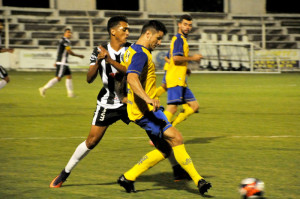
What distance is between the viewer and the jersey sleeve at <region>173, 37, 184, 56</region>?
8.73 meters

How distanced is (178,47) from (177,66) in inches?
14.1

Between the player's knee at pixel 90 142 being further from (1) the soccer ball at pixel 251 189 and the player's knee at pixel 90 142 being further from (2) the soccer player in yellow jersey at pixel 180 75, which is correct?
Result: (2) the soccer player in yellow jersey at pixel 180 75

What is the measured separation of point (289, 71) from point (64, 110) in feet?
62.5

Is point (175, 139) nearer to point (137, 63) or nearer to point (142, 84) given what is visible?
point (142, 84)

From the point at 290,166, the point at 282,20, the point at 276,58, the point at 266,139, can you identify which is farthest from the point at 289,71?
the point at 290,166

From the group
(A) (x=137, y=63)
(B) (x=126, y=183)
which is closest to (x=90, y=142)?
(B) (x=126, y=183)

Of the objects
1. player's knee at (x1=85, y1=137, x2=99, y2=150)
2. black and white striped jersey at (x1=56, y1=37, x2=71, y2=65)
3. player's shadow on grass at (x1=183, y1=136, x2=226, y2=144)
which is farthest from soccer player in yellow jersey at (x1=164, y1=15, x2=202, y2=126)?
black and white striped jersey at (x1=56, y1=37, x2=71, y2=65)

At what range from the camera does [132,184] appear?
557 cm

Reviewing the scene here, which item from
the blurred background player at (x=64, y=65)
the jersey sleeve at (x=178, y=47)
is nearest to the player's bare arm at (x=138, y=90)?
the jersey sleeve at (x=178, y=47)

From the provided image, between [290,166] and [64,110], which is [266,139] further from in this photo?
[64,110]

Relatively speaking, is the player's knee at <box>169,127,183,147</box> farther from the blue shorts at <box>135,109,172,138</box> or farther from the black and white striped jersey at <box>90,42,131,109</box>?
the black and white striped jersey at <box>90,42,131,109</box>

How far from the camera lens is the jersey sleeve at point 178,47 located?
8.73 m

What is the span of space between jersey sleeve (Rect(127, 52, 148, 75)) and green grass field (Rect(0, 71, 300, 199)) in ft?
4.04

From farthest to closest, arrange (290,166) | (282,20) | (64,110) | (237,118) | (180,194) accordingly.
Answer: (282,20) < (64,110) < (237,118) < (290,166) < (180,194)
